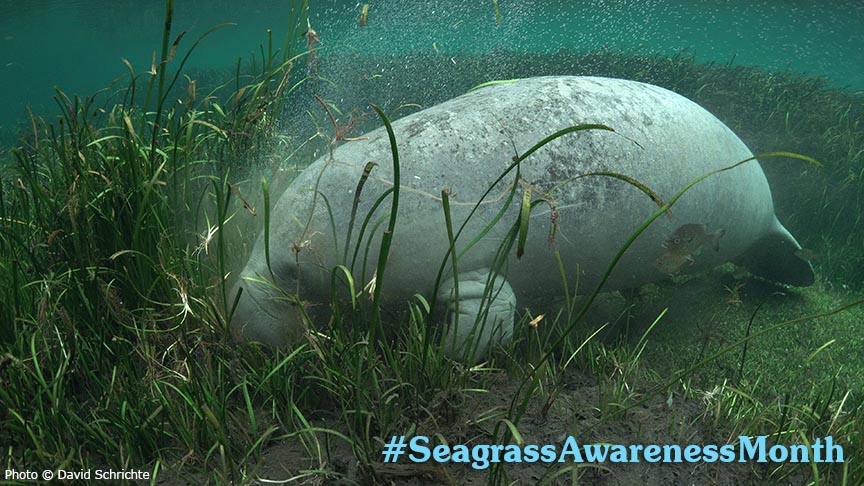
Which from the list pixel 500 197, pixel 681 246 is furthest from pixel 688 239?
pixel 500 197

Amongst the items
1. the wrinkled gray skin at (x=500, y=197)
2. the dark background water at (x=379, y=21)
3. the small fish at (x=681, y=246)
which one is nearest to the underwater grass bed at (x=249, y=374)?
the wrinkled gray skin at (x=500, y=197)

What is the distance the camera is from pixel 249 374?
98.7 inches

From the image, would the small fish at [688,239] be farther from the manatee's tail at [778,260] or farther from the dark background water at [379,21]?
the dark background water at [379,21]

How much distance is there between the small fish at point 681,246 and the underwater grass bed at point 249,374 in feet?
1.40

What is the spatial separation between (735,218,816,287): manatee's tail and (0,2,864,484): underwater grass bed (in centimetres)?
68

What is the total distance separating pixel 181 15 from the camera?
119 feet

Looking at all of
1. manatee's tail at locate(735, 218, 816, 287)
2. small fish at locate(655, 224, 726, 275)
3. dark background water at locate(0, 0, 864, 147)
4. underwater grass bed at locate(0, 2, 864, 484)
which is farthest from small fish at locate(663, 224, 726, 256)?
dark background water at locate(0, 0, 864, 147)

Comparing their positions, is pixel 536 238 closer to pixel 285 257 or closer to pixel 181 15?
pixel 285 257

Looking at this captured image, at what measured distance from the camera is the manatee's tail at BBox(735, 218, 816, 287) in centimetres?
458

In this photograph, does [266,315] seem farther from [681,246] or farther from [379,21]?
[379,21]

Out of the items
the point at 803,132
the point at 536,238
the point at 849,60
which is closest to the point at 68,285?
the point at 536,238

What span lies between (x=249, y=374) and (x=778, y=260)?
14.1 ft

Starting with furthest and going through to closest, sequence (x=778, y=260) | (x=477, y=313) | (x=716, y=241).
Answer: (x=778, y=260) → (x=716, y=241) → (x=477, y=313)

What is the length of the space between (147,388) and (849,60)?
8310cm
